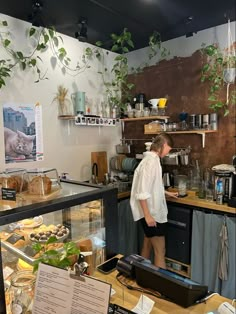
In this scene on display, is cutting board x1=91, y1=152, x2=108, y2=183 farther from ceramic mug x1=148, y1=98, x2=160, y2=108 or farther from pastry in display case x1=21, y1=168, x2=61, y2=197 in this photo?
pastry in display case x1=21, y1=168, x2=61, y2=197

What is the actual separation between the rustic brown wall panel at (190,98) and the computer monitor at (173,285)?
2035 millimetres

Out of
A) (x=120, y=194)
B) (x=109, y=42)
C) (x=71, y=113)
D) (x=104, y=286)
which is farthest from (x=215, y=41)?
(x=104, y=286)

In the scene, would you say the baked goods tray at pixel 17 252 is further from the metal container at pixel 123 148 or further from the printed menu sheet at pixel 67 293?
the metal container at pixel 123 148

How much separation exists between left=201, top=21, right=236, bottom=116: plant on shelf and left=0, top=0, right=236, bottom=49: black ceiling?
31 centimetres

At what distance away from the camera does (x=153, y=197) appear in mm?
2531

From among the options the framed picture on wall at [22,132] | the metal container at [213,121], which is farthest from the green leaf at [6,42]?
the metal container at [213,121]

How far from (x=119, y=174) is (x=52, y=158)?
3.28 ft

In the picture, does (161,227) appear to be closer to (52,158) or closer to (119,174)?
(119,174)

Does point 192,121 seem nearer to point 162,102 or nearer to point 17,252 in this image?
point 162,102

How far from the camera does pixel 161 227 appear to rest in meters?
2.59

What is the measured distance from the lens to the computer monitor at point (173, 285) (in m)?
1.05

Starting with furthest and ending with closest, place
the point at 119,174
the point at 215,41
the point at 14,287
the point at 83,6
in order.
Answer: the point at 119,174 → the point at 215,41 → the point at 83,6 → the point at 14,287

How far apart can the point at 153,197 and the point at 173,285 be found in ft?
4.85

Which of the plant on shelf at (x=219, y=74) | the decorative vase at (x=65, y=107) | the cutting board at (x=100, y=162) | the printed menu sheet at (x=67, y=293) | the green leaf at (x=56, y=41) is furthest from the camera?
the cutting board at (x=100, y=162)
